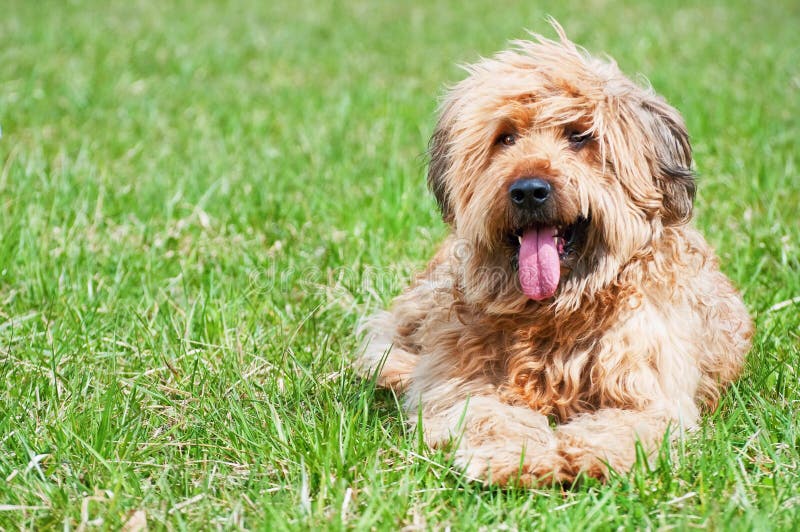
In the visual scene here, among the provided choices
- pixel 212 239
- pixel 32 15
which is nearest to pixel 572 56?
pixel 212 239

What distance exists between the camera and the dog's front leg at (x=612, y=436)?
3.02m

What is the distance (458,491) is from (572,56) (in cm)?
158

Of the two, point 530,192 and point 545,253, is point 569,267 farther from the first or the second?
point 530,192

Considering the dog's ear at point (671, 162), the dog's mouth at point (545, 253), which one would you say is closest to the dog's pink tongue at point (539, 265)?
the dog's mouth at point (545, 253)

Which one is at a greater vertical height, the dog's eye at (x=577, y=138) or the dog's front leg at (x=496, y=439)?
the dog's eye at (x=577, y=138)

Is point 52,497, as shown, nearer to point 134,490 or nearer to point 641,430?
point 134,490

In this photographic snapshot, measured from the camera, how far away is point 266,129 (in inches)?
296

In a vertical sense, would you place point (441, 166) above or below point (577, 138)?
below

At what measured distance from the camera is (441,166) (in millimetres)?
3734

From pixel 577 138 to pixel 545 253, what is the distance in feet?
1.39

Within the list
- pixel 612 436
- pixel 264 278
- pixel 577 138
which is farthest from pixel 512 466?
pixel 264 278

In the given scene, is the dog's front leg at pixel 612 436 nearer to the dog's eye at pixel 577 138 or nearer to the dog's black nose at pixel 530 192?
the dog's black nose at pixel 530 192

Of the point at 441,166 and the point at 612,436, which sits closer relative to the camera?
the point at 612,436

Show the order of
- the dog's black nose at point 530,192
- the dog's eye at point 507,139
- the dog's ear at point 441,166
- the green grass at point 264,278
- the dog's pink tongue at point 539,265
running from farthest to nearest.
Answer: the dog's ear at point 441,166, the dog's eye at point 507,139, the dog's pink tongue at point 539,265, the dog's black nose at point 530,192, the green grass at point 264,278
